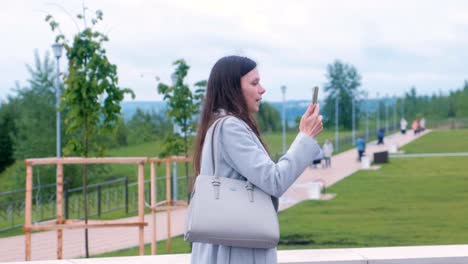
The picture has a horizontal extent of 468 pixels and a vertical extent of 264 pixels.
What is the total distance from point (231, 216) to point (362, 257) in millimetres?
2749

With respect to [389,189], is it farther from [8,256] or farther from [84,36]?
[84,36]

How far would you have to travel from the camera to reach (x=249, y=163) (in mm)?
3990

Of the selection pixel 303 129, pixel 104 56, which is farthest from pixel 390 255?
pixel 104 56

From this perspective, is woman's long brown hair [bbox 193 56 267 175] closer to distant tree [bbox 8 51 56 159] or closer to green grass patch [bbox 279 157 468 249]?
green grass patch [bbox 279 157 468 249]

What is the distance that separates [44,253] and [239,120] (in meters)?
14.0

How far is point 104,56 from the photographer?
12.9 meters

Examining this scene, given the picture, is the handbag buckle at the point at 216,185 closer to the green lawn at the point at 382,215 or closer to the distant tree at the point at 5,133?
the green lawn at the point at 382,215

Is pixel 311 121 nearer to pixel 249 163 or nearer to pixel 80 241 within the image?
pixel 249 163

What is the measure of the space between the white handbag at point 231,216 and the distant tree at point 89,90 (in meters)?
8.91

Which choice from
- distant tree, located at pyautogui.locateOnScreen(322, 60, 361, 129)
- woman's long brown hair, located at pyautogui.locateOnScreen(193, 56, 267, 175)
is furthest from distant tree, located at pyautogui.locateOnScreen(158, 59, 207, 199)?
distant tree, located at pyautogui.locateOnScreen(322, 60, 361, 129)

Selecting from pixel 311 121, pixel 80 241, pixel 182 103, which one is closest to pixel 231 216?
pixel 311 121

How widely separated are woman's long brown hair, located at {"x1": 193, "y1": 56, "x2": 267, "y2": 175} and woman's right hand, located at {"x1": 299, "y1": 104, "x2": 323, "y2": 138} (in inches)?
7.9

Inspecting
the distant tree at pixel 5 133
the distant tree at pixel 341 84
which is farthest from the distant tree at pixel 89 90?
the distant tree at pixel 341 84

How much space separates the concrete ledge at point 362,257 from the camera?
6.41 m
